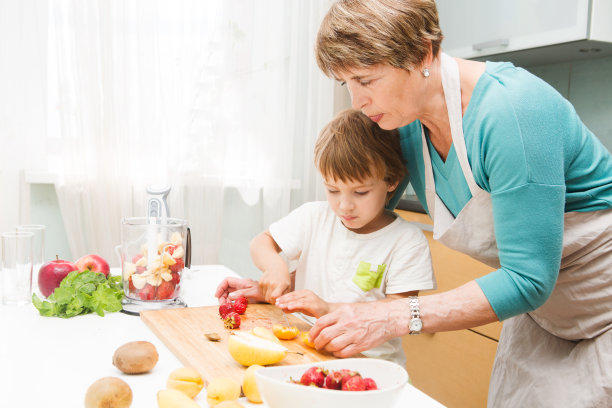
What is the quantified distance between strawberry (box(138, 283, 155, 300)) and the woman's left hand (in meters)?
0.39

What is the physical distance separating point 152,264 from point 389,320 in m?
0.48

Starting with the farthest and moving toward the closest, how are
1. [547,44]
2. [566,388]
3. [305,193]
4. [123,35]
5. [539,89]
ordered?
1. [305,193]
2. [123,35]
3. [547,44]
4. [566,388]
5. [539,89]

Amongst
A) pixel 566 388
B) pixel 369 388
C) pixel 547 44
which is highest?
pixel 547 44

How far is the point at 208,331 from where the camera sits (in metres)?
1.00

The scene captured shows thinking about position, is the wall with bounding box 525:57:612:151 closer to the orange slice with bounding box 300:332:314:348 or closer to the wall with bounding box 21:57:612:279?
the wall with bounding box 21:57:612:279

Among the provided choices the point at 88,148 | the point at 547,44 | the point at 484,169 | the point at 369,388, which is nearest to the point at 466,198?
the point at 484,169

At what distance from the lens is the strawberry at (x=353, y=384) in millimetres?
590

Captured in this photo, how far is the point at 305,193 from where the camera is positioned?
2639 mm

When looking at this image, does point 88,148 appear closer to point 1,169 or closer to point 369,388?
point 1,169

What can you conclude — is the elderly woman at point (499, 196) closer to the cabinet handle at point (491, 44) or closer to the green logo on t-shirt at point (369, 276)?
the green logo on t-shirt at point (369, 276)

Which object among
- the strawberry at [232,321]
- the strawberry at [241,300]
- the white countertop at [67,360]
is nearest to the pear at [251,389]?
the white countertop at [67,360]

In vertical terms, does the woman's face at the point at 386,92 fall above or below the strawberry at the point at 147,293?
above

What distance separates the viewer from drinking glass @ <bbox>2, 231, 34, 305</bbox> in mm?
1137

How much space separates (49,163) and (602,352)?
1.86 metres
